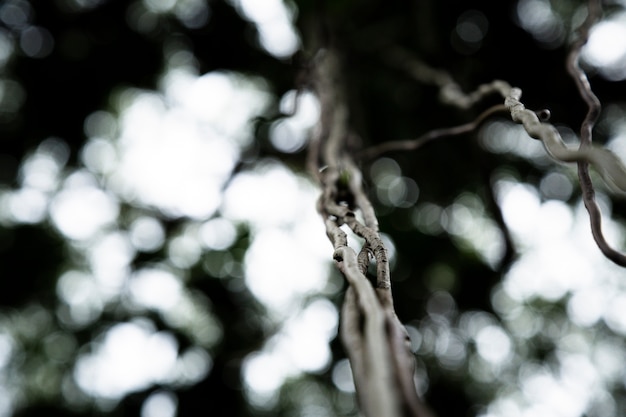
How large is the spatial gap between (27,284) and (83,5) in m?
0.70

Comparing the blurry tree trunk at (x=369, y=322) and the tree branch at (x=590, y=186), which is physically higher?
the tree branch at (x=590, y=186)

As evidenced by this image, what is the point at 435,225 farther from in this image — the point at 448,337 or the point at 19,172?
the point at 19,172

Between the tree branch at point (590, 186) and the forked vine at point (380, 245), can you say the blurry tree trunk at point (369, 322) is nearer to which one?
the forked vine at point (380, 245)

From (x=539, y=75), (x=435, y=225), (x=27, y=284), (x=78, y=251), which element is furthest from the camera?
(x=78, y=251)

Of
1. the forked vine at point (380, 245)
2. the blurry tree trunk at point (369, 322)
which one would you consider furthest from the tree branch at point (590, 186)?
the blurry tree trunk at point (369, 322)

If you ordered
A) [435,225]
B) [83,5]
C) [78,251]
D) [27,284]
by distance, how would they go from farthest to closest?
[78,251] < [27,284] < [83,5] < [435,225]

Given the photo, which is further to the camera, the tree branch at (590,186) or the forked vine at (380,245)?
the tree branch at (590,186)

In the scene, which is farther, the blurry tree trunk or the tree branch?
the tree branch

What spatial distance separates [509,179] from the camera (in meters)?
1.33

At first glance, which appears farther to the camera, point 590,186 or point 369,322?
point 590,186

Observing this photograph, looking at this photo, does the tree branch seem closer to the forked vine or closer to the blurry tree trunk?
the forked vine

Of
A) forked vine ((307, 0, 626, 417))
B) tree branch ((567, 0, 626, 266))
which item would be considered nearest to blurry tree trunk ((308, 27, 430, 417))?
forked vine ((307, 0, 626, 417))

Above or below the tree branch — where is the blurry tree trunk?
below

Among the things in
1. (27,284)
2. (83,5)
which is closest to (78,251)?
(27,284)
